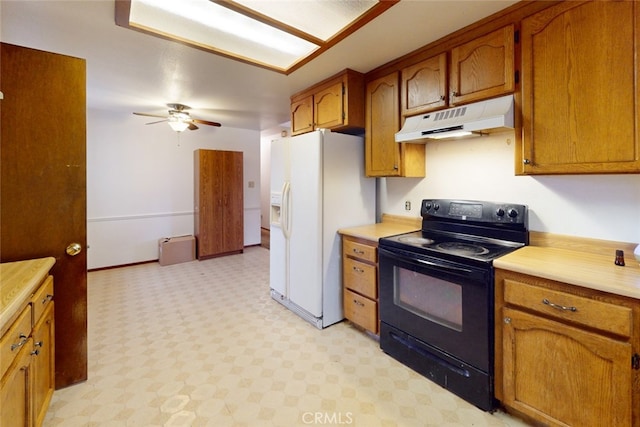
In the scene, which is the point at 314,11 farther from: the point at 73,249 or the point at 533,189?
the point at 73,249

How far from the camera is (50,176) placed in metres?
1.75

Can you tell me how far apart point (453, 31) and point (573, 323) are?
6.09 ft

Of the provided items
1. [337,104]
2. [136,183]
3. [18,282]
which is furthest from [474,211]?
[136,183]

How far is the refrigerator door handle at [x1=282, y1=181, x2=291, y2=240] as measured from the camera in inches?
115

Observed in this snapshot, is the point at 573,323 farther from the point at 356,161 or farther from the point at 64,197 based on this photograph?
the point at 64,197

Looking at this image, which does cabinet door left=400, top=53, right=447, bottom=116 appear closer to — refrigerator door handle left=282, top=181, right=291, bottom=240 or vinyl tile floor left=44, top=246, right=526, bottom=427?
refrigerator door handle left=282, top=181, right=291, bottom=240

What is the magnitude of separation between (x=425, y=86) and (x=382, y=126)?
473 mm

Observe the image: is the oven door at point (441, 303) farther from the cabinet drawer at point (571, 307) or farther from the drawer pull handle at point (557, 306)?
the drawer pull handle at point (557, 306)

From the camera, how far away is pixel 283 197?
2.93 m

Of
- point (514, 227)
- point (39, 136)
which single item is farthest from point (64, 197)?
point (514, 227)

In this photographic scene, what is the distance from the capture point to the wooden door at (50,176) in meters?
1.64

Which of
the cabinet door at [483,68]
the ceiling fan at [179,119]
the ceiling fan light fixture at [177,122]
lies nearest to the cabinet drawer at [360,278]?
the cabinet door at [483,68]

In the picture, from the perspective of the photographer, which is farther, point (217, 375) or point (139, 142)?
point (139, 142)

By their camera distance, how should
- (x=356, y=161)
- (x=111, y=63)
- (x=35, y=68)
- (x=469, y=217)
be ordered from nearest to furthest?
(x=35, y=68), (x=469, y=217), (x=111, y=63), (x=356, y=161)
